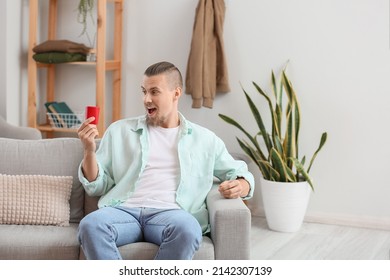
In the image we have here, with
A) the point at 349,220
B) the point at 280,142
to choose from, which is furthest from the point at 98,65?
the point at 349,220

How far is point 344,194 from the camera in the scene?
4.81 m

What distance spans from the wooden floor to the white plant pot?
60mm

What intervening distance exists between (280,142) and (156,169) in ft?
4.90

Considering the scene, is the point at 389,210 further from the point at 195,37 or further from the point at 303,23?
the point at 195,37

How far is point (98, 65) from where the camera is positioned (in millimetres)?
5055

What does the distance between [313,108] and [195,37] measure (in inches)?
35.7

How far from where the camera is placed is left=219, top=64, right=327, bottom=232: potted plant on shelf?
179 inches

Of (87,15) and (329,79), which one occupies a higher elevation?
(87,15)

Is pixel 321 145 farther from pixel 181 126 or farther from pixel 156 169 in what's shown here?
pixel 156 169

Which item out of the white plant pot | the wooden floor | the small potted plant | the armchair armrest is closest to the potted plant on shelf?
the white plant pot

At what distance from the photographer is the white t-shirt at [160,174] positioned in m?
3.17

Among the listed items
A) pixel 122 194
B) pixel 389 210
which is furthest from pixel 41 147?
pixel 389 210
